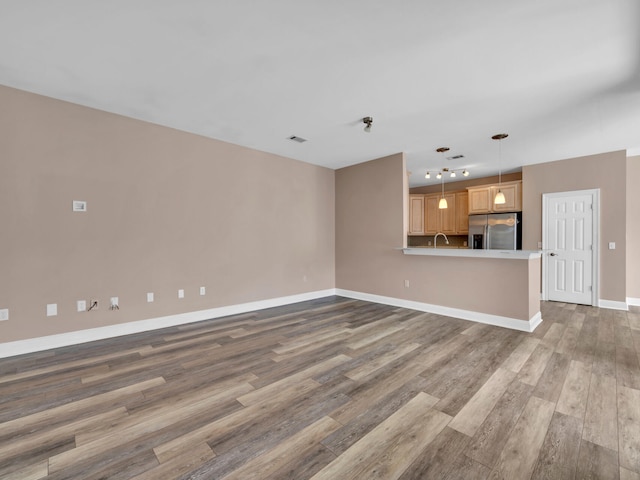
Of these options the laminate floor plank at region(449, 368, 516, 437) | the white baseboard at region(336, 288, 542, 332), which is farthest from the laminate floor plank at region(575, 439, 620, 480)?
the white baseboard at region(336, 288, 542, 332)

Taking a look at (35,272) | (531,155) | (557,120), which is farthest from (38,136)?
(531,155)

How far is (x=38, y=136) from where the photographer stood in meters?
3.10

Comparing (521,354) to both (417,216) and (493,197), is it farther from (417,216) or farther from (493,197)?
(417,216)

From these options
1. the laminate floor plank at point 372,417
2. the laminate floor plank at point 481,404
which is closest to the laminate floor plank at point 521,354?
the laminate floor plank at point 481,404

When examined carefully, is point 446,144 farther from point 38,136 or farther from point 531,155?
point 38,136

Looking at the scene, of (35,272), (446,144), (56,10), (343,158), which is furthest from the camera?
(343,158)

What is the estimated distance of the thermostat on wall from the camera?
10.8 feet

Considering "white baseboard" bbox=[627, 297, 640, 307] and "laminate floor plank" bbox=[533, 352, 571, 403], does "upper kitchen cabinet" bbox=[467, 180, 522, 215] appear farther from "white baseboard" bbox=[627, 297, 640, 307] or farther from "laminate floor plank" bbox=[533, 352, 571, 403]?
"laminate floor plank" bbox=[533, 352, 571, 403]

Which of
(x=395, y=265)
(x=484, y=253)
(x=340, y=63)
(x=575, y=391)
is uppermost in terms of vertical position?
(x=340, y=63)

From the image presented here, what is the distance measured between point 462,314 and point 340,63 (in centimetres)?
380

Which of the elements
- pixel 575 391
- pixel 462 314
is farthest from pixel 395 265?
pixel 575 391

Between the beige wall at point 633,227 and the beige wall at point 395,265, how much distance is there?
8.56 feet

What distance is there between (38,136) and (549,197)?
7.84 metres

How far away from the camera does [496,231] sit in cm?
595
